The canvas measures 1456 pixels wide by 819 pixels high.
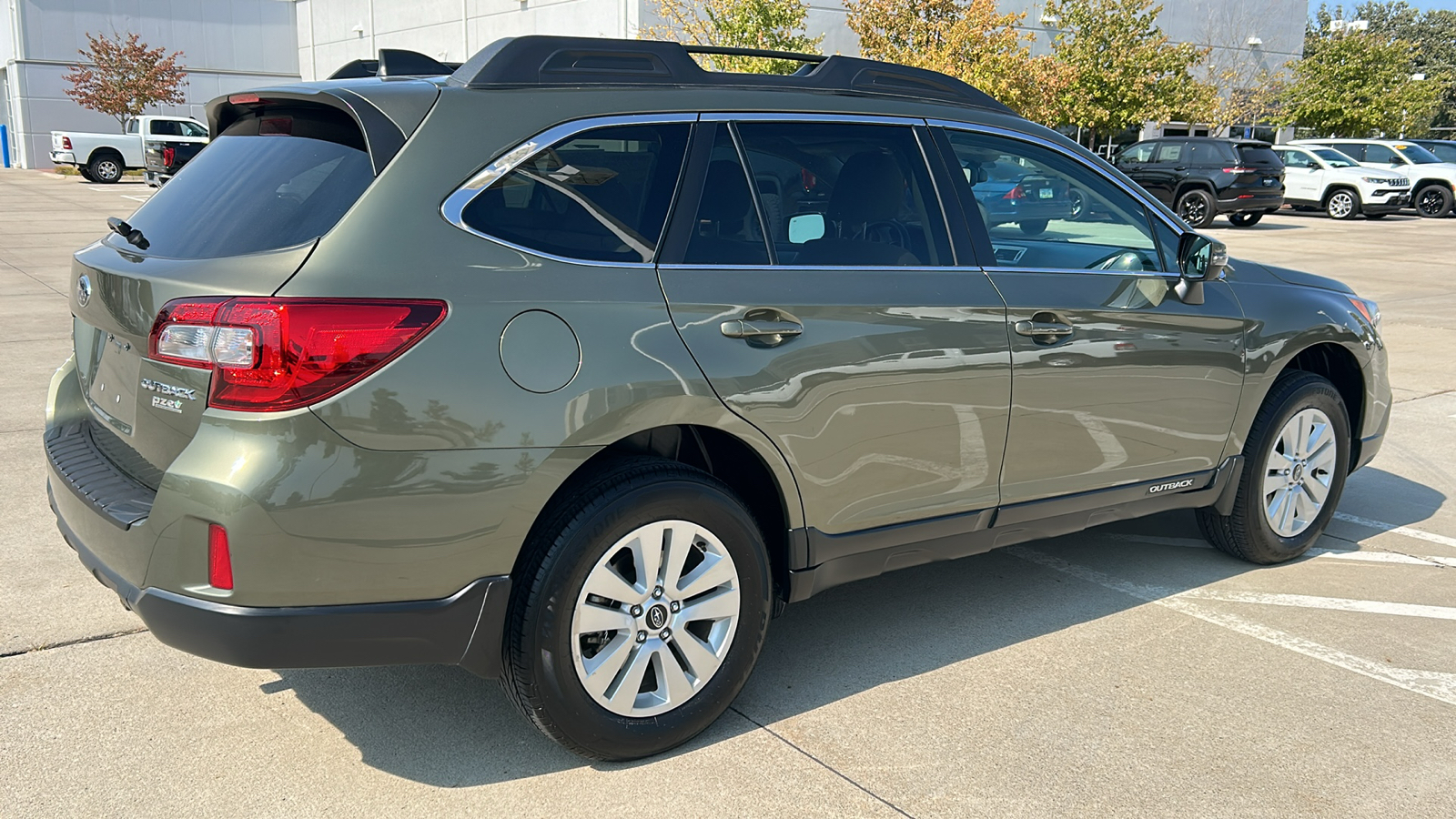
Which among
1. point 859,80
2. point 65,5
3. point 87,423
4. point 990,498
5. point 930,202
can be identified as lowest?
point 990,498

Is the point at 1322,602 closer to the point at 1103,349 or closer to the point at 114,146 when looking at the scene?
the point at 1103,349

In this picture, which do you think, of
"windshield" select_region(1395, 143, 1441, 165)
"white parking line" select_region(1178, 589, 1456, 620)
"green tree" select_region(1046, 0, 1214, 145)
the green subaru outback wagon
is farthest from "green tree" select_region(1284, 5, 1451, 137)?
the green subaru outback wagon

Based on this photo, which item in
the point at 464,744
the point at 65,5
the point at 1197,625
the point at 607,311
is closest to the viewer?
the point at 607,311

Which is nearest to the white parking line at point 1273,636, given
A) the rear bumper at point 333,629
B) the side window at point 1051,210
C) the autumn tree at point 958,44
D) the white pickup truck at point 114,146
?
the side window at point 1051,210

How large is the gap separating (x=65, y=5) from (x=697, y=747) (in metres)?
47.4

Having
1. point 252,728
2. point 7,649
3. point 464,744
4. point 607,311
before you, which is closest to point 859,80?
point 607,311

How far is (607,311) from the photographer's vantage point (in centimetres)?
298

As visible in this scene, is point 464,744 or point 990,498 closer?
point 464,744

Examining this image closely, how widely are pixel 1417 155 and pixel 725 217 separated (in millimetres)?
30853

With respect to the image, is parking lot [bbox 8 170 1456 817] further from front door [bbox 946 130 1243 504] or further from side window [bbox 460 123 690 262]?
side window [bbox 460 123 690 262]

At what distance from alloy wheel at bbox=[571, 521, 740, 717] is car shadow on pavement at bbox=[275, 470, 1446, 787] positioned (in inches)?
9.0

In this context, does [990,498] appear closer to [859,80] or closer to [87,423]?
[859,80]

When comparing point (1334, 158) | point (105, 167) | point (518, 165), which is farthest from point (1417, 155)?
point (105, 167)

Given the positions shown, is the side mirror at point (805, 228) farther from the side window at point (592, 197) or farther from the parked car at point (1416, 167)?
the parked car at point (1416, 167)
